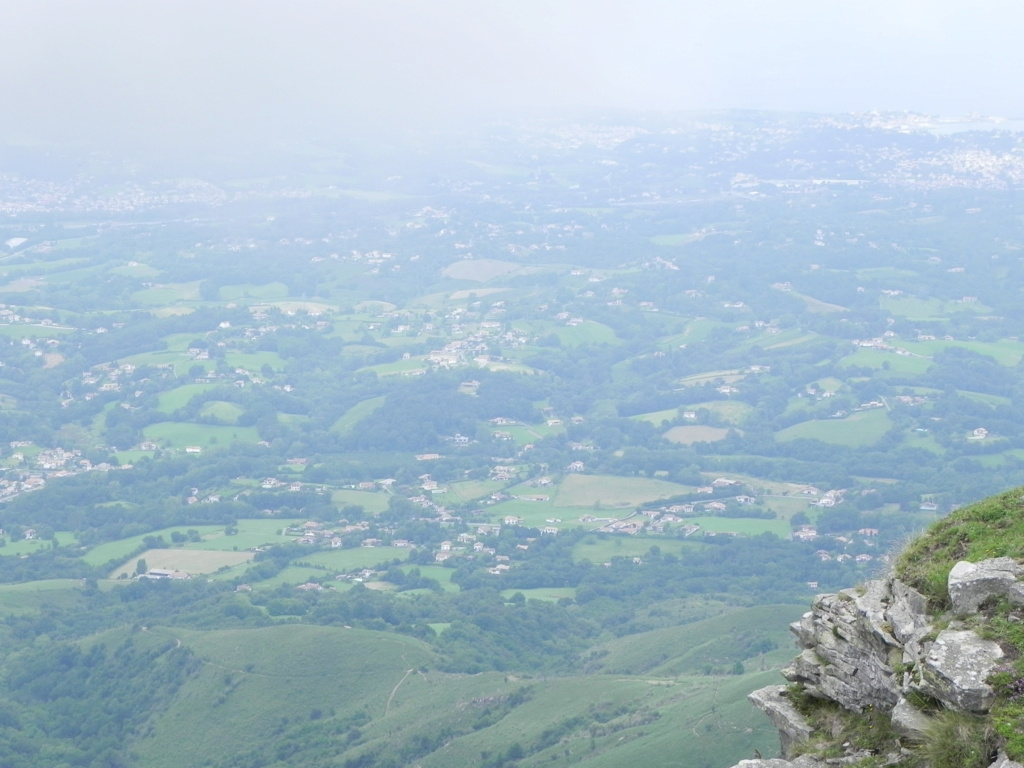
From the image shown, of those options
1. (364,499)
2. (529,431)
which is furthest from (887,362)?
(364,499)

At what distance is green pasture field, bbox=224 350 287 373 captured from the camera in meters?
179

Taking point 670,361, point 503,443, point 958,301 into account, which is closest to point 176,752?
point 503,443

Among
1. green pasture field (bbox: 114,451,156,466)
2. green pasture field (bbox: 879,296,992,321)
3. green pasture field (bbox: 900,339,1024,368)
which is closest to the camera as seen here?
green pasture field (bbox: 114,451,156,466)

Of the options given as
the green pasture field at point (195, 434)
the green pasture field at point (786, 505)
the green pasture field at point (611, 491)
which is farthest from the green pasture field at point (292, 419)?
the green pasture field at point (786, 505)

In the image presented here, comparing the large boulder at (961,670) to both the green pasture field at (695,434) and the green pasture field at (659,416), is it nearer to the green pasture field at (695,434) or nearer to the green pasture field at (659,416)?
the green pasture field at (695,434)

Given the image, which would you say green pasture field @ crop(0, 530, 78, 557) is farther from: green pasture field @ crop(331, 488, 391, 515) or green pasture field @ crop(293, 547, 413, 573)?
green pasture field @ crop(331, 488, 391, 515)

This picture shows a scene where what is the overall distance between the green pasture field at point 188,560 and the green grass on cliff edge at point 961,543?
93.3 m

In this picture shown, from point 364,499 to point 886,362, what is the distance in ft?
247

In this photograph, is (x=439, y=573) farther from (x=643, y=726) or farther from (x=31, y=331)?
(x=31, y=331)

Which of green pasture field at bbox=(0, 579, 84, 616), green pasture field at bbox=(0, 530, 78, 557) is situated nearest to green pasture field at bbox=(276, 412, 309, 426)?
green pasture field at bbox=(0, 530, 78, 557)

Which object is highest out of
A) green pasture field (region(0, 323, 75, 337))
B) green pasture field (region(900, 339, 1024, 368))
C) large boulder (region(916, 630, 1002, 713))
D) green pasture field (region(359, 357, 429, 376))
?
large boulder (region(916, 630, 1002, 713))

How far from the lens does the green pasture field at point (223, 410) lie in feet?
517

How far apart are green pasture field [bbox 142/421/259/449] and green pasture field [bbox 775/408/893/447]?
220ft

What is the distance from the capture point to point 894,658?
16062mm
